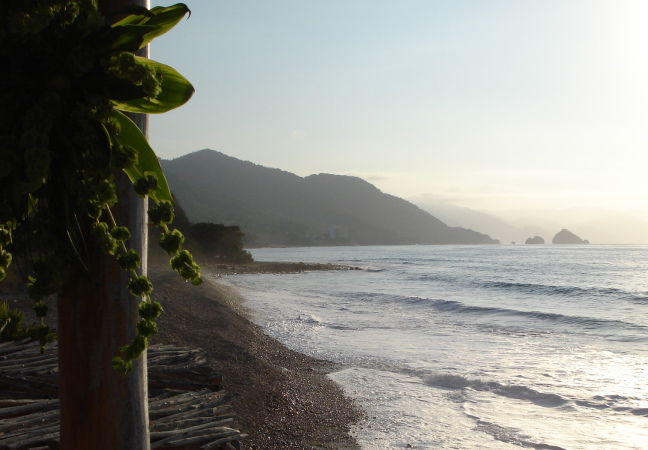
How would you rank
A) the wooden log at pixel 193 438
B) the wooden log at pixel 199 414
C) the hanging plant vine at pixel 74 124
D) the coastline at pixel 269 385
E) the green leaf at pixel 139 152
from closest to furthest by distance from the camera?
the hanging plant vine at pixel 74 124 < the green leaf at pixel 139 152 < the wooden log at pixel 193 438 < the wooden log at pixel 199 414 < the coastline at pixel 269 385

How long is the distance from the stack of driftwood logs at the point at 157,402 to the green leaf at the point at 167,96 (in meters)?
2.80

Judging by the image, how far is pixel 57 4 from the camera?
42.4 inches

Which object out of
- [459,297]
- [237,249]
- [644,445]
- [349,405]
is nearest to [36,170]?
[349,405]

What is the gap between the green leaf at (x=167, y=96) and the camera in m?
1.31

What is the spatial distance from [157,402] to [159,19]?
141 inches

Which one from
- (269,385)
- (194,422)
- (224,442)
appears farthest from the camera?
(269,385)

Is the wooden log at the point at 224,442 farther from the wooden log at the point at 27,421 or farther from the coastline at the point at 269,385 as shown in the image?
the coastline at the point at 269,385

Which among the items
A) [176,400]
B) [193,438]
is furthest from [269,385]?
Result: [193,438]

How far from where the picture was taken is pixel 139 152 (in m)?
1.33

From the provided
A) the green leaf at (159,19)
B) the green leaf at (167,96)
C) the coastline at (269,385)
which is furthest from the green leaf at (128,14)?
the coastline at (269,385)

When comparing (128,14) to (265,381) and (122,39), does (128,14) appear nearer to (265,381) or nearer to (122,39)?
(122,39)

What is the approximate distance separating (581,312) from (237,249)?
51848mm

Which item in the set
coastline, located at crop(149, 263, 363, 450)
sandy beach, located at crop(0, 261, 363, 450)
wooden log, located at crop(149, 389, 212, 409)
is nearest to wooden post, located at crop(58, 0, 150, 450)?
wooden log, located at crop(149, 389, 212, 409)

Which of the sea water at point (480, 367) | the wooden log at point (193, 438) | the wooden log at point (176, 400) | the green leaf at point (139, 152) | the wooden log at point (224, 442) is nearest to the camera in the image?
the green leaf at point (139, 152)
